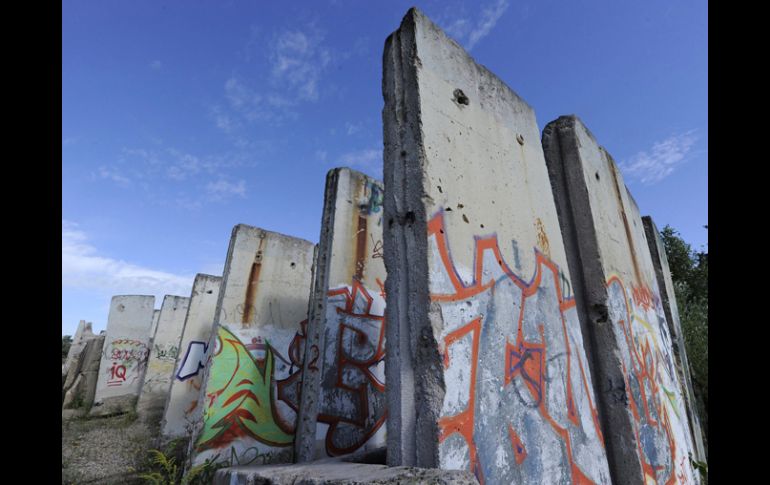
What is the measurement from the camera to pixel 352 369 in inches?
153

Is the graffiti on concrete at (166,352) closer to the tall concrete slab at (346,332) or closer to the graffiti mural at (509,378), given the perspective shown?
the tall concrete slab at (346,332)

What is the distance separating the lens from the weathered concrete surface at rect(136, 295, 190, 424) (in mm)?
8836

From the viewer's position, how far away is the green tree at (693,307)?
6.61 metres

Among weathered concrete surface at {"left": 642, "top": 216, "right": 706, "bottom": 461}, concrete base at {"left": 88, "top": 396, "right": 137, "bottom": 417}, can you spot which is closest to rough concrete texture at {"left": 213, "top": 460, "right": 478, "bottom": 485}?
weathered concrete surface at {"left": 642, "top": 216, "right": 706, "bottom": 461}

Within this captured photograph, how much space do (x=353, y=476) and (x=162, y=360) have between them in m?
9.60

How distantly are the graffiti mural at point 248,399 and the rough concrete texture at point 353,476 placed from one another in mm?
3356

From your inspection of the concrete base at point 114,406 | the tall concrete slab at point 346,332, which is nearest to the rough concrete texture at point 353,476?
the tall concrete slab at point 346,332

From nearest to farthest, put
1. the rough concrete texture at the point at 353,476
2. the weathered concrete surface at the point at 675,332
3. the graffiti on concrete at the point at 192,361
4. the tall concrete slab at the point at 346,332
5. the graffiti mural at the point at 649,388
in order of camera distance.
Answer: the rough concrete texture at the point at 353,476
the graffiti mural at the point at 649,388
the tall concrete slab at the point at 346,332
the weathered concrete surface at the point at 675,332
the graffiti on concrete at the point at 192,361

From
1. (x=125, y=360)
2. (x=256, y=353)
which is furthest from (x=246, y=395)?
(x=125, y=360)

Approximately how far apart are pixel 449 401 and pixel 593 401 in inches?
61.4

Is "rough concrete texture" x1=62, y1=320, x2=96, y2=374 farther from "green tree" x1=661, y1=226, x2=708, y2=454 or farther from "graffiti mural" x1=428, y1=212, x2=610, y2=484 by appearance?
"green tree" x1=661, y1=226, x2=708, y2=454

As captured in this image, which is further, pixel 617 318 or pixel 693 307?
pixel 693 307

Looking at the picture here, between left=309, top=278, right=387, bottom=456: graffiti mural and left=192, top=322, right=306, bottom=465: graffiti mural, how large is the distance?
182cm

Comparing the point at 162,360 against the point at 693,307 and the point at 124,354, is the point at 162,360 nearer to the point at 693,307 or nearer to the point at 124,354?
the point at 124,354
